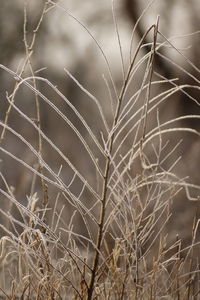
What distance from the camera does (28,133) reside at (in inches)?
328

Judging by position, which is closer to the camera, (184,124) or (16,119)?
(184,124)

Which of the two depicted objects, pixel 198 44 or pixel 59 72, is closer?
pixel 198 44

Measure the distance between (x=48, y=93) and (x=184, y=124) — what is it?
2.62 m

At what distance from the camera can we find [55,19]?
31.1 ft

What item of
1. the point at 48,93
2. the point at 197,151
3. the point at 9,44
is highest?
the point at 9,44

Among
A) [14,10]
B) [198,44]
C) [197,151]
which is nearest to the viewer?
[197,151]

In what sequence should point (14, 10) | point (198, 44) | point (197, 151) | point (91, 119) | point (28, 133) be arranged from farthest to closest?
point (14, 10) < point (91, 119) < point (28, 133) < point (198, 44) < point (197, 151)

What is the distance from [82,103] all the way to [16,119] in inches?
35.1

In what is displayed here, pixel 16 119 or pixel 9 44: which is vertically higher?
pixel 9 44

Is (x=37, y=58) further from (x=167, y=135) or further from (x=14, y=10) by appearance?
(x=167, y=135)

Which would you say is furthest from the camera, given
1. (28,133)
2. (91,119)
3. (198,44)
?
(91,119)

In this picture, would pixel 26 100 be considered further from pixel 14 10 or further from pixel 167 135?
pixel 167 135

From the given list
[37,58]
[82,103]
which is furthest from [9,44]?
[82,103]

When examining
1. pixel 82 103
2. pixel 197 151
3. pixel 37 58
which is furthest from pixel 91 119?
pixel 197 151
